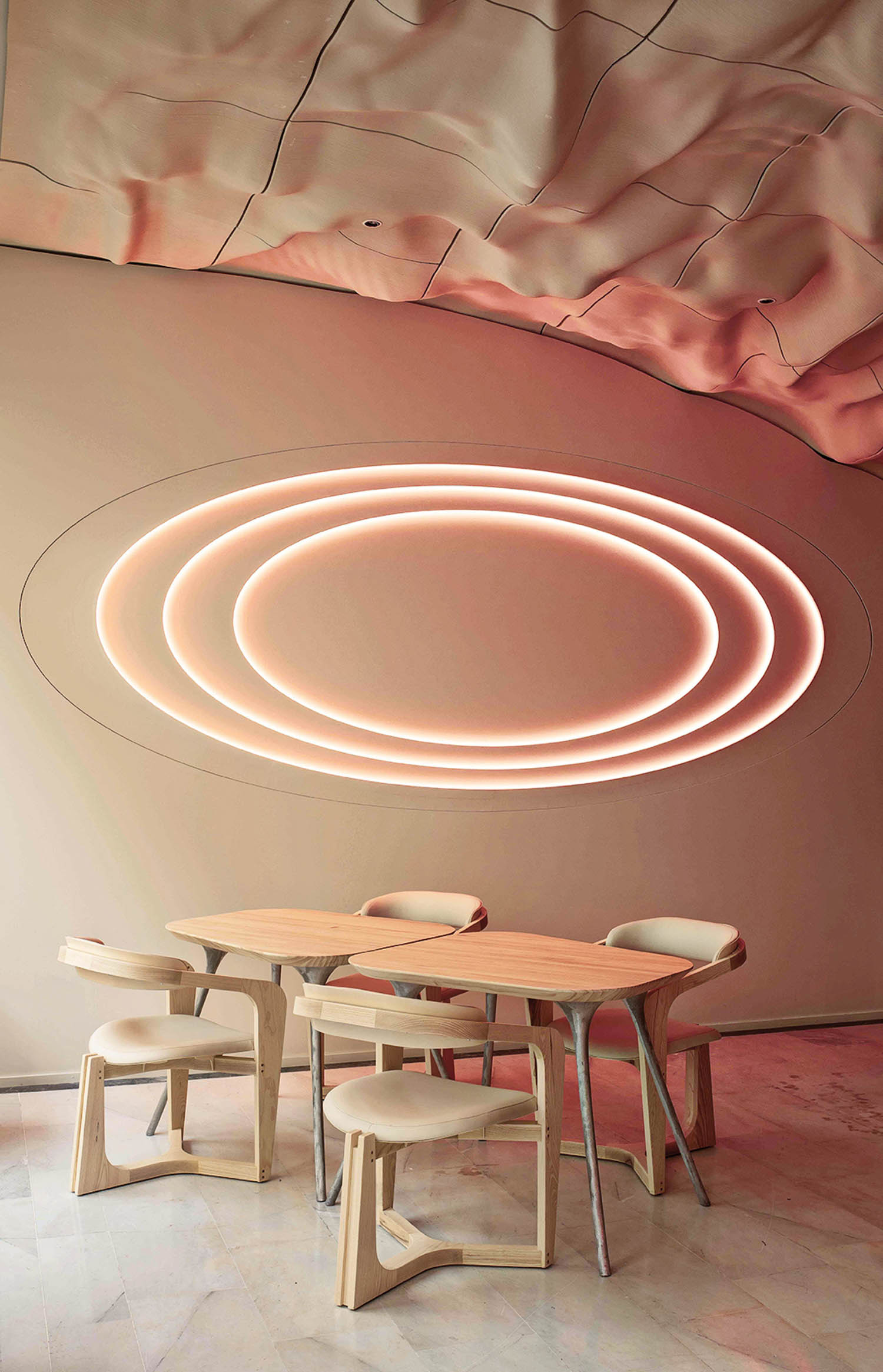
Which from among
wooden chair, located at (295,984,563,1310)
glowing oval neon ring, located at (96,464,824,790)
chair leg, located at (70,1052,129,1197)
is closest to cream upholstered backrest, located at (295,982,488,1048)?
wooden chair, located at (295,984,563,1310)

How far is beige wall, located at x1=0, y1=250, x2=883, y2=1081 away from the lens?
453 cm

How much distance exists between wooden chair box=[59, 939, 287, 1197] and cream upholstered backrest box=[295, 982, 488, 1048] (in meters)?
0.68

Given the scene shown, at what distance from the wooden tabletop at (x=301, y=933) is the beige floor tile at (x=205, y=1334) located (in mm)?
999

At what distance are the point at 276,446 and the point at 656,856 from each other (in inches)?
116

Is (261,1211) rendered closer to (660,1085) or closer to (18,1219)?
(18,1219)

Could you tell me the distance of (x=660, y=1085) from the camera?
3404 millimetres

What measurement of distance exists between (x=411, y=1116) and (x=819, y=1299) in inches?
47.7

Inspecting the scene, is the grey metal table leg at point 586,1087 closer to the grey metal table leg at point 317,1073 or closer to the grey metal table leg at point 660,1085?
the grey metal table leg at point 660,1085

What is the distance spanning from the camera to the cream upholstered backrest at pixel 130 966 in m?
3.29

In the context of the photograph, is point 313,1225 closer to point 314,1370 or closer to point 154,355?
point 314,1370

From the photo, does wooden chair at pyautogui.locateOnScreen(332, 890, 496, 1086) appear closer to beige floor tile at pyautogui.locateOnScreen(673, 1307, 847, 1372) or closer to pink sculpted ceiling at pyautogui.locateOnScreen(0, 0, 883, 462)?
beige floor tile at pyautogui.locateOnScreen(673, 1307, 847, 1372)

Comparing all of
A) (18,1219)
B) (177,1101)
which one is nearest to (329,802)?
(177,1101)

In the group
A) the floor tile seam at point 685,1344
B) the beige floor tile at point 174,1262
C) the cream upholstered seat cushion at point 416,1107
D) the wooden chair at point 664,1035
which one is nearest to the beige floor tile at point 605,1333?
the floor tile seam at point 685,1344

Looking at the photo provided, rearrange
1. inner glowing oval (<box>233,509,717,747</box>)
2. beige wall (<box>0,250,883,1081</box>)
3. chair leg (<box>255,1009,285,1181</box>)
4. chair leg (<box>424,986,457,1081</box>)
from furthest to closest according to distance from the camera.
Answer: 1. inner glowing oval (<box>233,509,717,747</box>)
2. beige wall (<box>0,250,883,1081</box>)
3. chair leg (<box>424,986,457,1081</box>)
4. chair leg (<box>255,1009,285,1181</box>)
